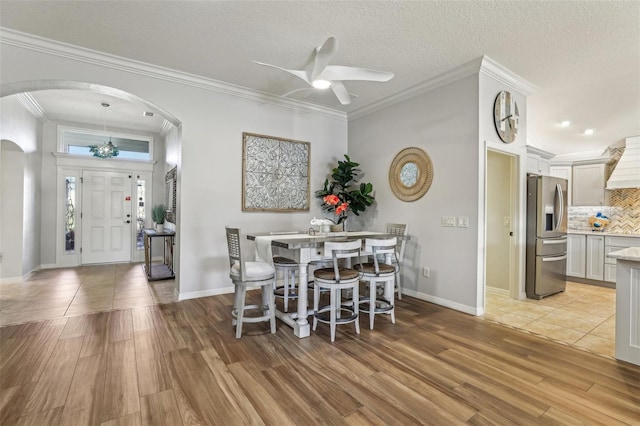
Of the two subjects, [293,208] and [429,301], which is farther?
[293,208]

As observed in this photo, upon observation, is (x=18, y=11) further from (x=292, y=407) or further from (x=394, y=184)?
(x=394, y=184)

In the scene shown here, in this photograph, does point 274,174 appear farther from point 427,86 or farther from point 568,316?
point 568,316

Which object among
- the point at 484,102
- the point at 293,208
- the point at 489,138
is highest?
the point at 484,102

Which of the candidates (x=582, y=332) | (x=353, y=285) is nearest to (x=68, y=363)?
(x=353, y=285)

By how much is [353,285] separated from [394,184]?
224cm

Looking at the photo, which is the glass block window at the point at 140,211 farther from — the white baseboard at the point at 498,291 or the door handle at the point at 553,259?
the door handle at the point at 553,259

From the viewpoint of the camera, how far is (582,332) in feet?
10.2

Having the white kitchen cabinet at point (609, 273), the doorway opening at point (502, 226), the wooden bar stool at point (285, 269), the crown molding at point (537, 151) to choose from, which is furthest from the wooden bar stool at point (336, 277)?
the white kitchen cabinet at point (609, 273)

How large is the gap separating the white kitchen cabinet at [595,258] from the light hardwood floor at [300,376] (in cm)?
A: 341

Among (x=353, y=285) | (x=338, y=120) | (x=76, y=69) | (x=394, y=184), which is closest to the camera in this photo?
(x=353, y=285)

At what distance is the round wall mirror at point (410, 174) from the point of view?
4.21m

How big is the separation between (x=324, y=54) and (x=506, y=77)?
2697 millimetres

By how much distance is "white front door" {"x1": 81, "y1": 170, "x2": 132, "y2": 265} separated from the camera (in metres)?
6.60

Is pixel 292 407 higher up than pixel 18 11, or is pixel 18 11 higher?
pixel 18 11
